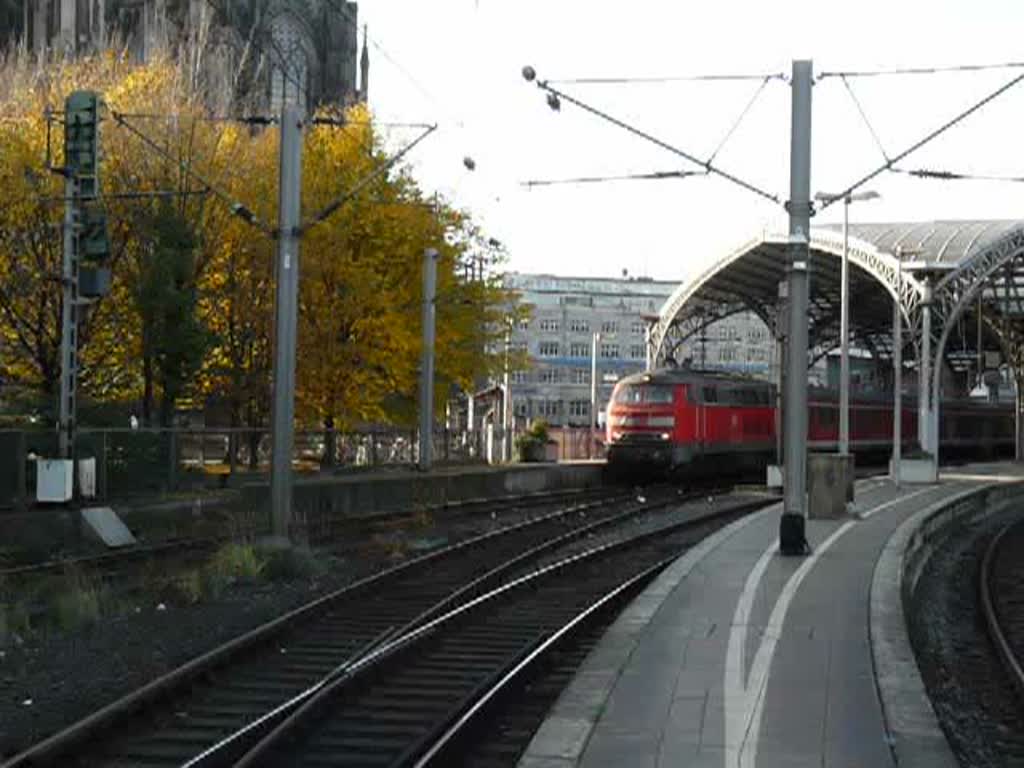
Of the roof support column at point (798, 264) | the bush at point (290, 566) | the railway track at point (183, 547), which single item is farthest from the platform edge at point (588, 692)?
the railway track at point (183, 547)

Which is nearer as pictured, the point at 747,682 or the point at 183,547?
the point at 747,682

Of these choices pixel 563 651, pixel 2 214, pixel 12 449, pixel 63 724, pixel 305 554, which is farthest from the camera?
pixel 2 214

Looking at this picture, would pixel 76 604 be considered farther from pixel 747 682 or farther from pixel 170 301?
pixel 170 301

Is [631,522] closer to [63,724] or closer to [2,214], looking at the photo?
[2,214]

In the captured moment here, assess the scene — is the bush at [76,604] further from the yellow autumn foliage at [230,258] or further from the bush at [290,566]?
the yellow autumn foliage at [230,258]

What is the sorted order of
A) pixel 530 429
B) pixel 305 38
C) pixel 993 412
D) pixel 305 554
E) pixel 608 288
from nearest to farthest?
pixel 305 554 < pixel 530 429 < pixel 305 38 < pixel 993 412 < pixel 608 288

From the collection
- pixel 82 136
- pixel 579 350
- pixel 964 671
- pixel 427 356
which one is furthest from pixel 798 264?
pixel 579 350

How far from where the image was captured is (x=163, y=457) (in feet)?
78.5

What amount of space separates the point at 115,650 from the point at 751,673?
5.55 m

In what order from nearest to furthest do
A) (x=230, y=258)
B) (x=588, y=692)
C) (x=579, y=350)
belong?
(x=588, y=692) < (x=230, y=258) < (x=579, y=350)

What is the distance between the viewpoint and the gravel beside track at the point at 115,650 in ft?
30.8

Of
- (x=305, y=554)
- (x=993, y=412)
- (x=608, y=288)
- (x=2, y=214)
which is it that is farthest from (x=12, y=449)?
(x=608, y=288)

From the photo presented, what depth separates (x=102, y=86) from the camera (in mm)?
29406

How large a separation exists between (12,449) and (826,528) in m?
13.5
